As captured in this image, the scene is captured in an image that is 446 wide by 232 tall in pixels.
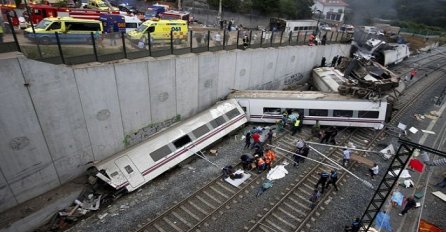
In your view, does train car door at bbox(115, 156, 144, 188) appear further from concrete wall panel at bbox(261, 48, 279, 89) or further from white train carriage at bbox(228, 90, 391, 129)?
concrete wall panel at bbox(261, 48, 279, 89)

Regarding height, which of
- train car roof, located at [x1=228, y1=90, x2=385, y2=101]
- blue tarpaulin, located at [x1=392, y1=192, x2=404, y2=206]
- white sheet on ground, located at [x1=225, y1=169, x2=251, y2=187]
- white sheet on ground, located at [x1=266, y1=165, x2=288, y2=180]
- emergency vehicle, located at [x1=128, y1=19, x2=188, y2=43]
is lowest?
white sheet on ground, located at [x1=225, y1=169, x2=251, y2=187]

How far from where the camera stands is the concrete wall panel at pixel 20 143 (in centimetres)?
1052

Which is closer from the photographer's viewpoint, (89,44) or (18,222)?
(18,222)

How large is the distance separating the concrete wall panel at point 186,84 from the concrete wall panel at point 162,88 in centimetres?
46

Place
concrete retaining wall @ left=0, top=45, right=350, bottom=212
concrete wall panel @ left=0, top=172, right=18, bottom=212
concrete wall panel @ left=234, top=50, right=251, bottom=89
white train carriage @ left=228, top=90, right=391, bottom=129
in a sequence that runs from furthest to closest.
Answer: concrete wall panel @ left=234, top=50, right=251, bottom=89 → white train carriage @ left=228, top=90, right=391, bottom=129 → concrete wall panel @ left=0, top=172, right=18, bottom=212 → concrete retaining wall @ left=0, top=45, right=350, bottom=212

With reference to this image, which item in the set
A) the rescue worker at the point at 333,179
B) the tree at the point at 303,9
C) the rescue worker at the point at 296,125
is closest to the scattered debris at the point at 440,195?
the rescue worker at the point at 333,179

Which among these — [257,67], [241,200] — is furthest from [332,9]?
[241,200]

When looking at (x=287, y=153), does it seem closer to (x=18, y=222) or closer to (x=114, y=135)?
(x=114, y=135)

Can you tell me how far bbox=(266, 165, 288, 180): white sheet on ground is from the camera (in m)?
15.4

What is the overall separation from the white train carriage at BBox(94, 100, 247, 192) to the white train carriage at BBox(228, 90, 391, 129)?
152 centimetres

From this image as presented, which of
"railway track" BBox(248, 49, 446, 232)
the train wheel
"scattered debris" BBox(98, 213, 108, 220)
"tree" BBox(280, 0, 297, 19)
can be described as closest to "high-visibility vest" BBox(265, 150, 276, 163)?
"railway track" BBox(248, 49, 446, 232)

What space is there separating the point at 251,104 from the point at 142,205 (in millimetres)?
11025

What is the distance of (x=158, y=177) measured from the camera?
15.2 metres

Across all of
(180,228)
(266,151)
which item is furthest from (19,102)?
(266,151)
